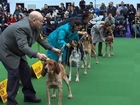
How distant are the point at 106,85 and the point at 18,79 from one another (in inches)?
93.3

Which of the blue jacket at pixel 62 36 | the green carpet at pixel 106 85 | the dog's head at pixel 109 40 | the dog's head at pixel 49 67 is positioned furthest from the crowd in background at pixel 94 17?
the dog's head at pixel 49 67

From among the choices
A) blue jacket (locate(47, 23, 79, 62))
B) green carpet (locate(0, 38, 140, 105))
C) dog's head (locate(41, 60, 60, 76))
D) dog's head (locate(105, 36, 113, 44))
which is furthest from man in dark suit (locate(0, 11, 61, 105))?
dog's head (locate(105, 36, 113, 44))

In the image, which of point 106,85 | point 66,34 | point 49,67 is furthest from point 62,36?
point 49,67

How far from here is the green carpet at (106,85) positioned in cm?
531

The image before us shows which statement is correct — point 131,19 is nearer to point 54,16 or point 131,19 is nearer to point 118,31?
point 118,31

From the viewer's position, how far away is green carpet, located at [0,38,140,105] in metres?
5.31

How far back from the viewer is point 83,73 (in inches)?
297

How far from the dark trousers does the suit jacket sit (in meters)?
0.13

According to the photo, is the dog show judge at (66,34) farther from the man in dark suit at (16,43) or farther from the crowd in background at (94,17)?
the crowd in background at (94,17)

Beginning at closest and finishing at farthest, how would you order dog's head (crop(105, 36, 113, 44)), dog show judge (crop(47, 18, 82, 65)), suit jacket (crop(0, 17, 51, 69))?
1. suit jacket (crop(0, 17, 51, 69))
2. dog show judge (crop(47, 18, 82, 65))
3. dog's head (crop(105, 36, 113, 44))

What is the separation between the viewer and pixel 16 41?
14.4ft

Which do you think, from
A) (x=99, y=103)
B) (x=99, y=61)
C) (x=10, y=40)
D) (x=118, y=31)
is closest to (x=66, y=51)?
(x=99, y=103)

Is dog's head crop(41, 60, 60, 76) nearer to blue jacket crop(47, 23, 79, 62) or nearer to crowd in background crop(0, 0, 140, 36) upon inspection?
blue jacket crop(47, 23, 79, 62)

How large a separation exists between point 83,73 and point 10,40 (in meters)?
3.42
